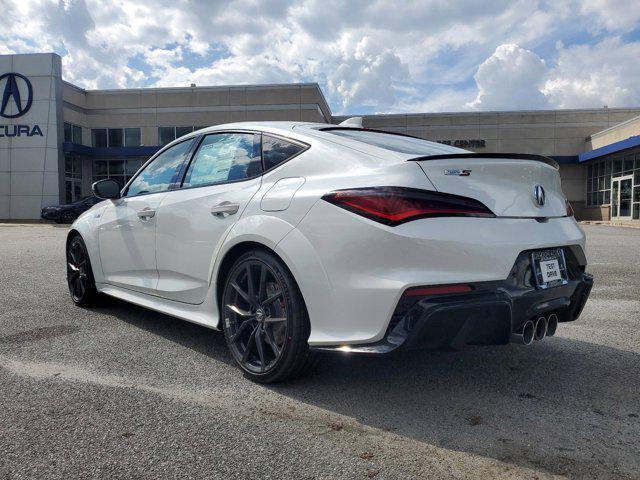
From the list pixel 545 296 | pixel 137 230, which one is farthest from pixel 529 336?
pixel 137 230

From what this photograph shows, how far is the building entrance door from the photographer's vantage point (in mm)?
28594

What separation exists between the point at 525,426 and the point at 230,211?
205 centimetres

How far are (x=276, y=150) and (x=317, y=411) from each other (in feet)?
5.24

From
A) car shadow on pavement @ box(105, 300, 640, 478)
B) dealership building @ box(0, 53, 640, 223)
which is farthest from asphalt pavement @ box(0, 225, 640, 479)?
dealership building @ box(0, 53, 640, 223)

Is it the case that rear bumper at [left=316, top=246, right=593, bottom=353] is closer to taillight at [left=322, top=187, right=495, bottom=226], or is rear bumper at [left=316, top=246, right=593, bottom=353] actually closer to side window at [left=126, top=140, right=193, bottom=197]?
taillight at [left=322, top=187, right=495, bottom=226]

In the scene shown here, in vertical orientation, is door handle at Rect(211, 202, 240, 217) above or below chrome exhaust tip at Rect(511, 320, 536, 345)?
above

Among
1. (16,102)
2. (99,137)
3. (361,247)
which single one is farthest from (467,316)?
(99,137)

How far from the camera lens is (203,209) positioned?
3.55 meters

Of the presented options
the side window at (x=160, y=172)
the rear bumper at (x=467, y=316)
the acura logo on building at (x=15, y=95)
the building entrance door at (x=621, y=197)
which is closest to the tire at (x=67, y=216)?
the acura logo on building at (x=15, y=95)

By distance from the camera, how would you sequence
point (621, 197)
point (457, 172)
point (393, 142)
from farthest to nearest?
1. point (621, 197)
2. point (393, 142)
3. point (457, 172)

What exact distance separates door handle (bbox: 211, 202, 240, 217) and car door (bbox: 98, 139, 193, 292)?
0.82 metres

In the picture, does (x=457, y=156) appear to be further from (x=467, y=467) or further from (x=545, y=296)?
(x=467, y=467)

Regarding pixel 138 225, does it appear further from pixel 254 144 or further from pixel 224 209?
pixel 254 144

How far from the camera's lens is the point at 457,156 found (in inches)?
110
